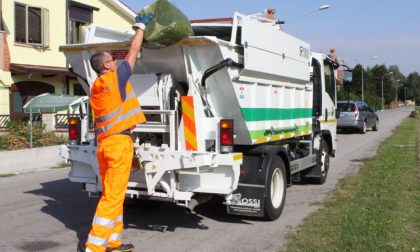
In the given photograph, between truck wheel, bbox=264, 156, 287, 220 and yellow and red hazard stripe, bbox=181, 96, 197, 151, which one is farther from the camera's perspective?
truck wheel, bbox=264, 156, 287, 220

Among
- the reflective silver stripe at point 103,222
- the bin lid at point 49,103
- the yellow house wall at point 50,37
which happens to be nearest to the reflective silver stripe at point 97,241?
the reflective silver stripe at point 103,222

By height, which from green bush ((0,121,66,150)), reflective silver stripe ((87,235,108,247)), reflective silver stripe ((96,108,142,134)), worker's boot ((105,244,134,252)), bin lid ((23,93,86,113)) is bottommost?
worker's boot ((105,244,134,252))

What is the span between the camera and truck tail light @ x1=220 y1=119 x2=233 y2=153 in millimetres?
6043

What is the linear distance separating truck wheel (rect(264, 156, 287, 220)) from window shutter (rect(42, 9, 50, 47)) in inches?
614

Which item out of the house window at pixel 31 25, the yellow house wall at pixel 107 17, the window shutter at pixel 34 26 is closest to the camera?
the house window at pixel 31 25

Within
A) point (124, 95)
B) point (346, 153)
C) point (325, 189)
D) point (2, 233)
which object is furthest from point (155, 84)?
point (346, 153)

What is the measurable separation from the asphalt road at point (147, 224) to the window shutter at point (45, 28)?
11856 mm

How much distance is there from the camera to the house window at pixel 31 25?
1941 cm

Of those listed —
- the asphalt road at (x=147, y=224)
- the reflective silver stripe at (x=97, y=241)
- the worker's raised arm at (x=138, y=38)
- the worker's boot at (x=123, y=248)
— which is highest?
the worker's raised arm at (x=138, y=38)

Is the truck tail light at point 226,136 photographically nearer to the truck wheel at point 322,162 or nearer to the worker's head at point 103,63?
the worker's head at point 103,63

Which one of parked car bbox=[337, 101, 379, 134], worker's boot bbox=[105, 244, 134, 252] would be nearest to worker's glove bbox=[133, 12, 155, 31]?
worker's boot bbox=[105, 244, 134, 252]

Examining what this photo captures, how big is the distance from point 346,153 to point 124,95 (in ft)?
41.1

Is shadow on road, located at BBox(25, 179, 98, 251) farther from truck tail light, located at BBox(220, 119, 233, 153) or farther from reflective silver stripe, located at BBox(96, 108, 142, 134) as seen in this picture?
truck tail light, located at BBox(220, 119, 233, 153)

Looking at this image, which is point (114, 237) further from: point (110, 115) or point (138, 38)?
point (138, 38)
